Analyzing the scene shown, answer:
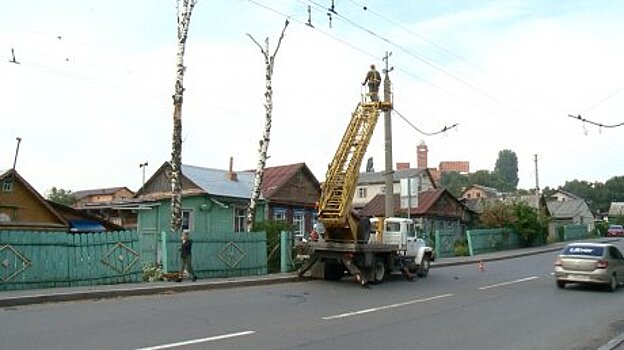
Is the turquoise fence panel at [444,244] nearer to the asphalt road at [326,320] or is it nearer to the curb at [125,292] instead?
the curb at [125,292]

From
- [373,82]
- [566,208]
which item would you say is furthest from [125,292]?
[566,208]

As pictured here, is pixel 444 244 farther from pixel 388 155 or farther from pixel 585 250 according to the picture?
pixel 585 250

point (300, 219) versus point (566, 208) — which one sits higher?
point (566, 208)

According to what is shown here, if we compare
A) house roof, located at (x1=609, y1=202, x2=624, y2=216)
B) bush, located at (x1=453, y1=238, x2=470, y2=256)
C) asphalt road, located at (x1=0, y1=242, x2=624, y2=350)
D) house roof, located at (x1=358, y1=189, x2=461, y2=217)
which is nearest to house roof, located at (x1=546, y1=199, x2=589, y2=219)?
house roof, located at (x1=609, y1=202, x2=624, y2=216)

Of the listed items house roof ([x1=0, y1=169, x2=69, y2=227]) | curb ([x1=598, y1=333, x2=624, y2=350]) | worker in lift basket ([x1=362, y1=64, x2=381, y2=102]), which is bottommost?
curb ([x1=598, y1=333, x2=624, y2=350])

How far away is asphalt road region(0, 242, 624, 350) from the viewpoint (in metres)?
10.3

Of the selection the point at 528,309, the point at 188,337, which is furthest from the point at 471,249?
the point at 188,337

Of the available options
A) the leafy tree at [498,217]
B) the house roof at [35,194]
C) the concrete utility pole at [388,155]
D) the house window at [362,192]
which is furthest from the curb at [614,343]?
the house window at [362,192]

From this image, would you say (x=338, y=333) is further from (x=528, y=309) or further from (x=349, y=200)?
(x=349, y=200)

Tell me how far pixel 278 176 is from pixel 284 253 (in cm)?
2178

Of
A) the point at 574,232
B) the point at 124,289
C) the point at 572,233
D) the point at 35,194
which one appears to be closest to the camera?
the point at 124,289

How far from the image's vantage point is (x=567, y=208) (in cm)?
10756

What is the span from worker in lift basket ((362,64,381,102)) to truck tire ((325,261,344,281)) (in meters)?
5.93

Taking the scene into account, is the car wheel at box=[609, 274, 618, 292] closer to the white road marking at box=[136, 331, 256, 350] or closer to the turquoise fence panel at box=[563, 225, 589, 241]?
the white road marking at box=[136, 331, 256, 350]
